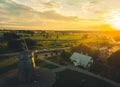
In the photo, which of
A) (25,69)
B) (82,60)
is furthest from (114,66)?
(25,69)

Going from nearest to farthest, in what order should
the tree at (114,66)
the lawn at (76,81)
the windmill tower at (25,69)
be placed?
1. the lawn at (76,81)
2. the windmill tower at (25,69)
3. the tree at (114,66)

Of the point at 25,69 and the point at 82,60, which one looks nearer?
the point at 25,69

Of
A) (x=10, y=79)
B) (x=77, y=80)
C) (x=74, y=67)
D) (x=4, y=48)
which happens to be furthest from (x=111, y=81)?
(x=4, y=48)

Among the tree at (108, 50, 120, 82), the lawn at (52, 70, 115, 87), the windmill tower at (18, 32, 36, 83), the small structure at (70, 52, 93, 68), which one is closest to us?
the lawn at (52, 70, 115, 87)

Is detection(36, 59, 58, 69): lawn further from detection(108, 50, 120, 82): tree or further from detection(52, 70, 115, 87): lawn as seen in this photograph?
detection(108, 50, 120, 82): tree

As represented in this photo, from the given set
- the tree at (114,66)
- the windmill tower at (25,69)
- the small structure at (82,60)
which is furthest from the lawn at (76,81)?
the small structure at (82,60)

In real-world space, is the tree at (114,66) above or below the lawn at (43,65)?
above

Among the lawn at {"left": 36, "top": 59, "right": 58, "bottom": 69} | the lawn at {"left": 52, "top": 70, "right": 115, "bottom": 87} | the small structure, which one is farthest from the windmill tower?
the small structure

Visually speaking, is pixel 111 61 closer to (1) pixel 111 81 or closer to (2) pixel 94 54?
(1) pixel 111 81

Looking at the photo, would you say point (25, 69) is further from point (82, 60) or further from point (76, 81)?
point (82, 60)

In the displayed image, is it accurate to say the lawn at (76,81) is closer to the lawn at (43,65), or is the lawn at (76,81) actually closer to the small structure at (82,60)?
the small structure at (82,60)
